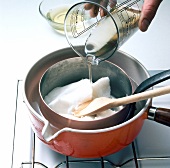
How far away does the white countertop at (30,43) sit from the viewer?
0.79 metres

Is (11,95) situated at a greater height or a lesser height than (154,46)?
lesser

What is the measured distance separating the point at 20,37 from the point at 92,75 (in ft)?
0.87

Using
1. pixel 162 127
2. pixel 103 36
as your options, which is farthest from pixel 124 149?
pixel 103 36

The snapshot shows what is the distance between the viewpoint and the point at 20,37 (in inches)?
35.4

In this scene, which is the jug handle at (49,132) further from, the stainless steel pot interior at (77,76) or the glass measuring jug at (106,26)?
the glass measuring jug at (106,26)

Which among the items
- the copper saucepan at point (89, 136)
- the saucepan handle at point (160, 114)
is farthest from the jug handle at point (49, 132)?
the saucepan handle at point (160, 114)

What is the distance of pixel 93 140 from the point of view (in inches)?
21.6

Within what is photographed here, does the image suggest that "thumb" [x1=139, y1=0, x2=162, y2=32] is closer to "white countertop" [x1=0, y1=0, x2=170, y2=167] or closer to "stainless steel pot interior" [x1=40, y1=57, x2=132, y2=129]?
"stainless steel pot interior" [x1=40, y1=57, x2=132, y2=129]

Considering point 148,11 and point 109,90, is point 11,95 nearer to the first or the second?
point 109,90

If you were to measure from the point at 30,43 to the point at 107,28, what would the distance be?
0.32 m

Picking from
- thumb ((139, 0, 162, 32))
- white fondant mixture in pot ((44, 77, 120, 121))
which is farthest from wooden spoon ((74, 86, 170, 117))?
thumb ((139, 0, 162, 32))

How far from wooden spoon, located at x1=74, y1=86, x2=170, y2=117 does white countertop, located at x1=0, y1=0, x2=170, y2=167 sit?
0.50ft

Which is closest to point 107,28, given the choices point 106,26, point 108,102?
point 106,26

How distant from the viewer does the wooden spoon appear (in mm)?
564
